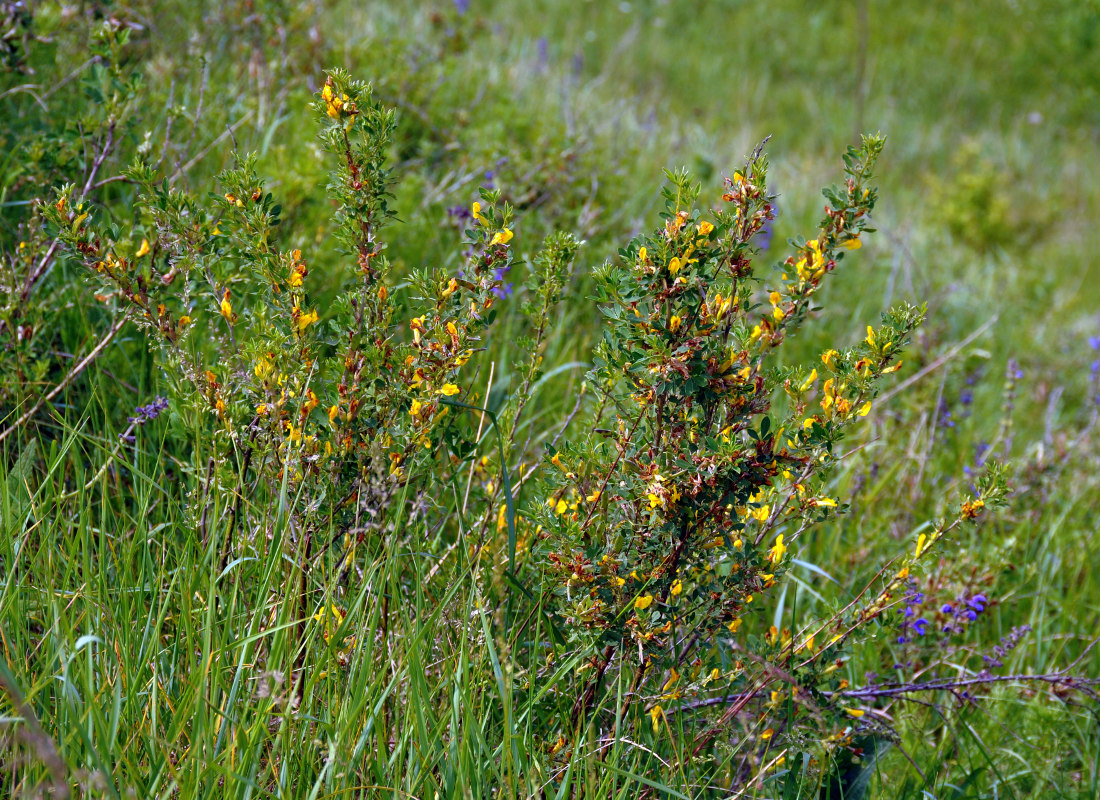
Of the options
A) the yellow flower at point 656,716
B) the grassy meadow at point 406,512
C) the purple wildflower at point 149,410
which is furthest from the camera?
the purple wildflower at point 149,410

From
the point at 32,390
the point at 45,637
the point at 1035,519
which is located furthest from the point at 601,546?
the point at 1035,519

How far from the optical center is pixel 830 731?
1747mm

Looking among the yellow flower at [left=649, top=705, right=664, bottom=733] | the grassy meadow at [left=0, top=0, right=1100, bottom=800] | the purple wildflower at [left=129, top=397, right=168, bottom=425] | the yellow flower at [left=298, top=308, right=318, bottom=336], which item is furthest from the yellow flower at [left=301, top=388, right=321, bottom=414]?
the yellow flower at [left=649, top=705, right=664, bottom=733]

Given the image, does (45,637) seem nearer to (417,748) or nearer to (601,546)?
(417,748)

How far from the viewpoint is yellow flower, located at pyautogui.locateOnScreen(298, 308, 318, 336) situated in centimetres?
161

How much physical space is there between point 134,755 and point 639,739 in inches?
34.2

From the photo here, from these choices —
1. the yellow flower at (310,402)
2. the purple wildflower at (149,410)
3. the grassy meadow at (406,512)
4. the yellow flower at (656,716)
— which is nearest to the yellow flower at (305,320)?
the grassy meadow at (406,512)

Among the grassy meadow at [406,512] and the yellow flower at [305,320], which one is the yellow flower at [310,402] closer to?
the grassy meadow at [406,512]

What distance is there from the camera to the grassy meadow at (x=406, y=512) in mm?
1452

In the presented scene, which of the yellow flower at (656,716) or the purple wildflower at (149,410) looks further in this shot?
the purple wildflower at (149,410)

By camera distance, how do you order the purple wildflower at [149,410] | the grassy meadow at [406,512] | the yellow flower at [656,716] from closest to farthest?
the grassy meadow at [406,512] < the yellow flower at [656,716] < the purple wildflower at [149,410]

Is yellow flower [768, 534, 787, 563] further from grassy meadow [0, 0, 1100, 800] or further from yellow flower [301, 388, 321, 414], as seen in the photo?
yellow flower [301, 388, 321, 414]

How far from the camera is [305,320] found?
1610 mm

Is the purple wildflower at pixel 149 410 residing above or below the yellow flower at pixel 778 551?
below
